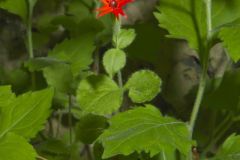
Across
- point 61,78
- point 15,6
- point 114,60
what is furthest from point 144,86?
point 15,6

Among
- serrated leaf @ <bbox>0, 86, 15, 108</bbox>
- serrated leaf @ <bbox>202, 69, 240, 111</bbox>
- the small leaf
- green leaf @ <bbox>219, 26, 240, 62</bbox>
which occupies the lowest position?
the small leaf

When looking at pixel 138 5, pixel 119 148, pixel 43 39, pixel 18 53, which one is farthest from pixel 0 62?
pixel 119 148

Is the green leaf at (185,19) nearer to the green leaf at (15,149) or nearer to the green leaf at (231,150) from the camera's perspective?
the green leaf at (231,150)

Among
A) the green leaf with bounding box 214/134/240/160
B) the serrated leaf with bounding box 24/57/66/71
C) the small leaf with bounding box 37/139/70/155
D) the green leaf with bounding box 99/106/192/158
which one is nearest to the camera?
the green leaf with bounding box 99/106/192/158

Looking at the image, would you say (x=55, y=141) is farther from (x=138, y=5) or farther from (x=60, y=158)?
(x=138, y=5)

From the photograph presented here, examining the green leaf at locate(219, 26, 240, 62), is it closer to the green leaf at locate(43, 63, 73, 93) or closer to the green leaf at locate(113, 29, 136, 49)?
the green leaf at locate(113, 29, 136, 49)

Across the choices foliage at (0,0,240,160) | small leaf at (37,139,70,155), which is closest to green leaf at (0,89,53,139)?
foliage at (0,0,240,160)

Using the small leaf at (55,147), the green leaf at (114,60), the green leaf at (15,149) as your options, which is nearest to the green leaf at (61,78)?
the small leaf at (55,147)
